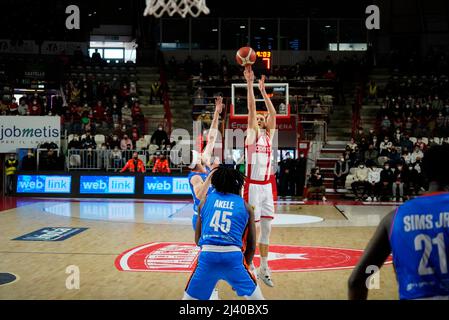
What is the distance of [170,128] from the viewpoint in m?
23.5

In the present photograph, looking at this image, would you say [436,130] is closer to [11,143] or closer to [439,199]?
[11,143]

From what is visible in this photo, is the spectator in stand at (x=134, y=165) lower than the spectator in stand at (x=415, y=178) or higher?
higher

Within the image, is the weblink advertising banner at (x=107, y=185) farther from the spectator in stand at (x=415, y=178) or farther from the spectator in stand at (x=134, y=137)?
the spectator in stand at (x=415, y=178)

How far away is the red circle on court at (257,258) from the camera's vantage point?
766cm

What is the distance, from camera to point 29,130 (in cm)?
1989

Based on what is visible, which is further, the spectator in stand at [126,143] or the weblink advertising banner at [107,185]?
the spectator in stand at [126,143]

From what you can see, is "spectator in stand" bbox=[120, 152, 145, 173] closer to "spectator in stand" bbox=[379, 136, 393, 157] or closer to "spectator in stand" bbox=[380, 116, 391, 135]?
"spectator in stand" bbox=[379, 136, 393, 157]

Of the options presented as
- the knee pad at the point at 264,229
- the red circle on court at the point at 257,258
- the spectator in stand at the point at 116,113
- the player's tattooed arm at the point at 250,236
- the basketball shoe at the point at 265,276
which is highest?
the spectator in stand at the point at 116,113

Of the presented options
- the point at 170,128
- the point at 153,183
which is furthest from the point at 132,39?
the point at 153,183

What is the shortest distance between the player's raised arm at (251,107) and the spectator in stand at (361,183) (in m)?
12.4

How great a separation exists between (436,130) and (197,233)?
18.3 meters

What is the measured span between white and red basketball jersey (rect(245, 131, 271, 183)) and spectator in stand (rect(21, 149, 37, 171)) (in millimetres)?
13782

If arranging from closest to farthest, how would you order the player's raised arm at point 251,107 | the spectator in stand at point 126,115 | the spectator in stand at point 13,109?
the player's raised arm at point 251,107
the spectator in stand at point 13,109
the spectator in stand at point 126,115

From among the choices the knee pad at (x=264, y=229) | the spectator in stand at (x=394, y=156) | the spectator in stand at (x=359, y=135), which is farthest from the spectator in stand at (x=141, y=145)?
the knee pad at (x=264, y=229)
